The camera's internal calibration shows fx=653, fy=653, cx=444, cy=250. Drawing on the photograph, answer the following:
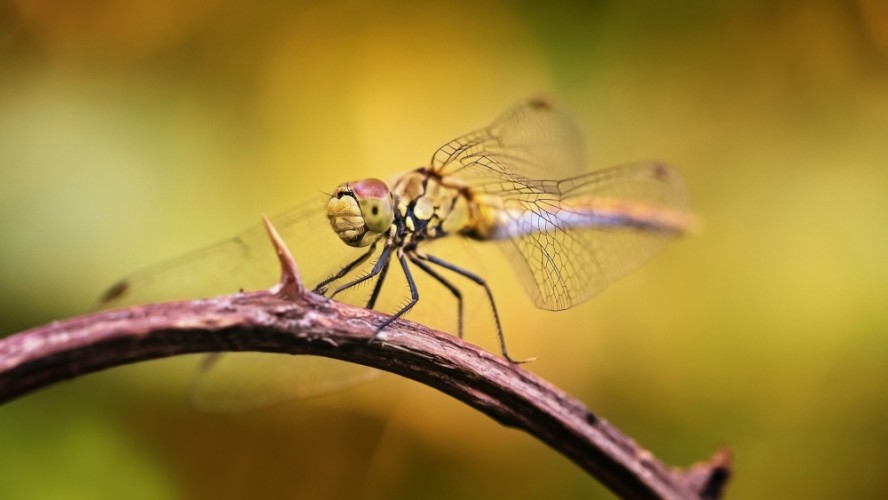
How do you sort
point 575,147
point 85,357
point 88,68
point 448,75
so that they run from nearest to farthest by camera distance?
point 85,357 → point 575,147 → point 88,68 → point 448,75

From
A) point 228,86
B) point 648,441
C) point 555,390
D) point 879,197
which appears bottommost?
point 648,441

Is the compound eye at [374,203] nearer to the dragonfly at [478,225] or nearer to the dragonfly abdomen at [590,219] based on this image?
the dragonfly at [478,225]

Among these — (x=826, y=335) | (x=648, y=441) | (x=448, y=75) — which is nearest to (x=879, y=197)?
(x=826, y=335)

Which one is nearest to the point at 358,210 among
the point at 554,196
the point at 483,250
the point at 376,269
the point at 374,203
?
the point at 374,203

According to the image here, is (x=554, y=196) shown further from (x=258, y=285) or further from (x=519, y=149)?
(x=258, y=285)

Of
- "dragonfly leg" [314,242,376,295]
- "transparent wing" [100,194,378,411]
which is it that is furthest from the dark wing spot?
"dragonfly leg" [314,242,376,295]

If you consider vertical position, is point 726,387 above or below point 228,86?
below

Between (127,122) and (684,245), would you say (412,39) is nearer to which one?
(127,122)
